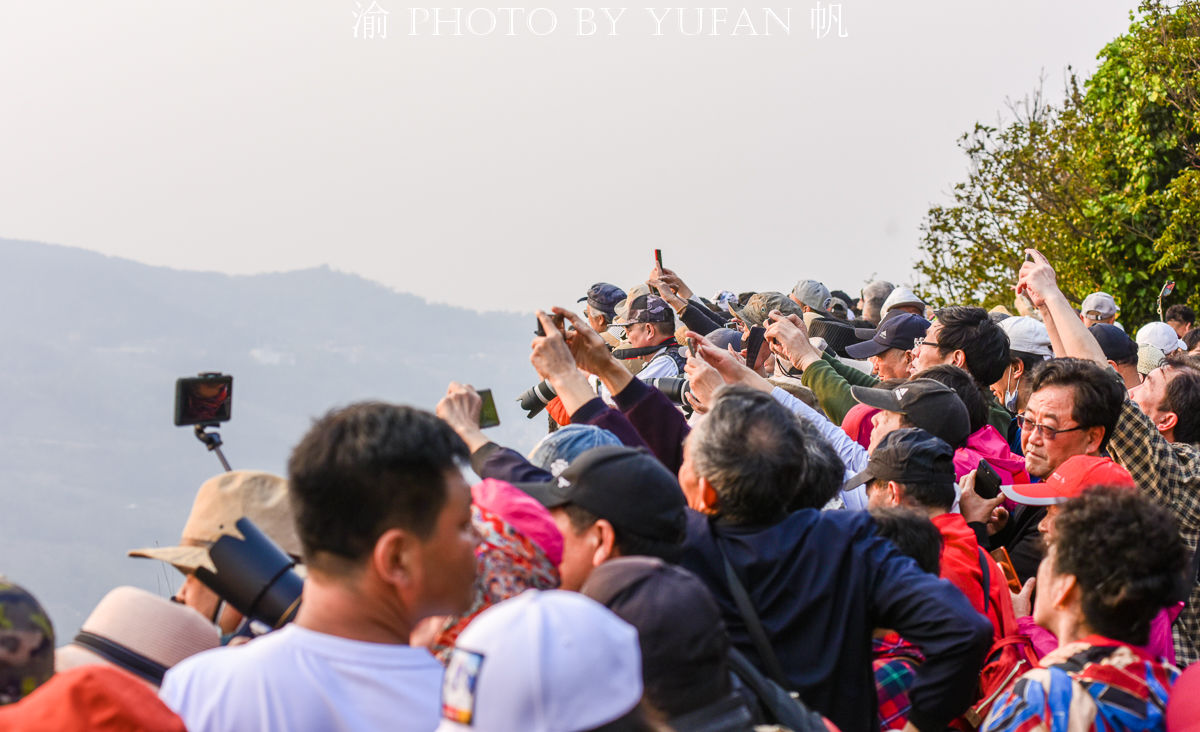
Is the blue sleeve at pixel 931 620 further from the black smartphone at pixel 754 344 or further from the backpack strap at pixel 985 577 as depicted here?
the black smartphone at pixel 754 344

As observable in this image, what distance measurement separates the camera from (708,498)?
2.90 metres

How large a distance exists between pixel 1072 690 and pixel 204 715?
1.83 meters

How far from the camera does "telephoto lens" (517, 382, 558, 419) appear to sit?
18.1 feet

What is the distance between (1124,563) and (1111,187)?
18.3m

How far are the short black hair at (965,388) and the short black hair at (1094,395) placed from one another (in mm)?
437

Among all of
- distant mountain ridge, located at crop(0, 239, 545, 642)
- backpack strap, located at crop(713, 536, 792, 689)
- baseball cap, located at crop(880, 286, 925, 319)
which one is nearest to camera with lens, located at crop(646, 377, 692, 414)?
backpack strap, located at crop(713, 536, 792, 689)

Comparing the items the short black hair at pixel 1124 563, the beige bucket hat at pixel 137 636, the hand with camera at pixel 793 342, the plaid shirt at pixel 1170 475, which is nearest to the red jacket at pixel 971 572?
the short black hair at pixel 1124 563

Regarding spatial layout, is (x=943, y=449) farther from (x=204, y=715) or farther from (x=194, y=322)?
(x=194, y=322)

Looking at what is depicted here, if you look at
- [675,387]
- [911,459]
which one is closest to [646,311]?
[675,387]

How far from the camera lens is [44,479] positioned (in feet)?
306

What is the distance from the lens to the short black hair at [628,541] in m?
2.51

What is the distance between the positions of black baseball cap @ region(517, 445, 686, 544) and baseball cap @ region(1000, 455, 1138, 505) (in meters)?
1.70

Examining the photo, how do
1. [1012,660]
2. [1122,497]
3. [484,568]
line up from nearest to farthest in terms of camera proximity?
[484,568]
[1122,497]
[1012,660]

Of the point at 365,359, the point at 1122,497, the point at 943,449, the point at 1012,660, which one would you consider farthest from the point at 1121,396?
the point at 365,359
